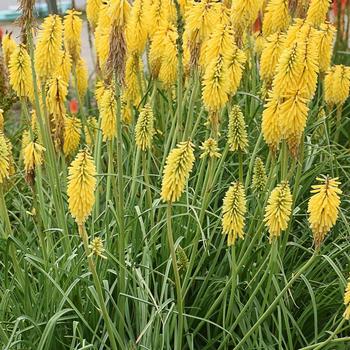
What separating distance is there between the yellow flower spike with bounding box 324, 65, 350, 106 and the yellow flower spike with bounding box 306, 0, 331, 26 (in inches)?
14.2

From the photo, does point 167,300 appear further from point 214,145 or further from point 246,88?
point 246,88

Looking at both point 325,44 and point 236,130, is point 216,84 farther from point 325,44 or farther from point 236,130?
point 325,44

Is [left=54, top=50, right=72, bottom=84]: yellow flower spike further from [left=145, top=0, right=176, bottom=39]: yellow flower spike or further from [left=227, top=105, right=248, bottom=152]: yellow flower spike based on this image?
[left=227, top=105, right=248, bottom=152]: yellow flower spike

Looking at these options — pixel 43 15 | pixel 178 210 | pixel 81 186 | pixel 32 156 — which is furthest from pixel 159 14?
pixel 43 15

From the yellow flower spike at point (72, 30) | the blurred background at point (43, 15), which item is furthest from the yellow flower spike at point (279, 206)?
the blurred background at point (43, 15)

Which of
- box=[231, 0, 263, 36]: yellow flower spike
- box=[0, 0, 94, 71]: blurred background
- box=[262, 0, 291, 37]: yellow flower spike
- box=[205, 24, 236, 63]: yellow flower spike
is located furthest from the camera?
box=[0, 0, 94, 71]: blurred background

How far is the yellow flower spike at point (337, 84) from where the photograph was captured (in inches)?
147

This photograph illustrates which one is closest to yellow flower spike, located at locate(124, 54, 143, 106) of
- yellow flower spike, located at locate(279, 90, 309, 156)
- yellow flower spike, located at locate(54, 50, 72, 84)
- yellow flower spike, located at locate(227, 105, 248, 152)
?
yellow flower spike, located at locate(54, 50, 72, 84)

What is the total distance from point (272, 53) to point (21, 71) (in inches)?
40.5

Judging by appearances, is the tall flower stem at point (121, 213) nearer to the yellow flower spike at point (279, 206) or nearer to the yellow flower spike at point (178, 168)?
the yellow flower spike at point (178, 168)

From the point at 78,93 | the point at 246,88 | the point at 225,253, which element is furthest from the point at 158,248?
the point at 246,88

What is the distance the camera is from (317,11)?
3.43m

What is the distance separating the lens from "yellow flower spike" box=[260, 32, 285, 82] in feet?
10.5

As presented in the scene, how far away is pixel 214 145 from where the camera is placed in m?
3.05
